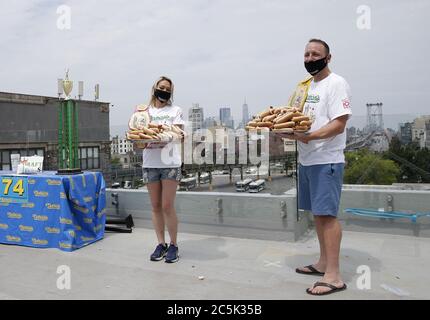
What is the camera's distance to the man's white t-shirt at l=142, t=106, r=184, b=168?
125 inches

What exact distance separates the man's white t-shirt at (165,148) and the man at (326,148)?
1104 millimetres

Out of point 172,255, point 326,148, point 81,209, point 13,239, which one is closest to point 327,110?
point 326,148

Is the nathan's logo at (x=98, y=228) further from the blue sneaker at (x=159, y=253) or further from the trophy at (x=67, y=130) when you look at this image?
the blue sneaker at (x=159, y=253)

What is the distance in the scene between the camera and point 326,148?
253 cm

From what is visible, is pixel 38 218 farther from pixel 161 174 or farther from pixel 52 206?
pixel 161 174

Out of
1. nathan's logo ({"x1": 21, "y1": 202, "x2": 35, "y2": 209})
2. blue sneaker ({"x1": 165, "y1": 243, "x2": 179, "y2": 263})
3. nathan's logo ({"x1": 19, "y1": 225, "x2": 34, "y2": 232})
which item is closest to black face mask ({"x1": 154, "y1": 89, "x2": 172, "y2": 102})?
blue sneaker ({"x1": 165, "y1": 243, "x2": 179, "y2": 263})

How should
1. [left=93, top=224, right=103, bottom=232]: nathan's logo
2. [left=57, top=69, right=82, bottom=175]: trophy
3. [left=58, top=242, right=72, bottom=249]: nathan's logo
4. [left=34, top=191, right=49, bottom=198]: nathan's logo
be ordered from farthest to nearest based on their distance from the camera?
1. [left=57, top=69, right=82, bottom=175]: trophy
2. [left=93, top=224, right=103, bottom=232]: nathan's logo
3. [left=34, top=191, right=49, bottom=198]: nathan's logo
4. [left=58, top=242, right=72, bottom=249]: nathan's logo

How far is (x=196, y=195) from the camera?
4.27m

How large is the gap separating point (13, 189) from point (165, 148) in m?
1.80

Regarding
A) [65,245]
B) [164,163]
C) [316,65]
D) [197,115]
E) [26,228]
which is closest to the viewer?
[316,65]

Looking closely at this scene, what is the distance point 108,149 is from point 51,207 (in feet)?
116

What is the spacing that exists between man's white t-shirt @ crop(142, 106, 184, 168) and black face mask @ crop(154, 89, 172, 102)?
0.08 metres

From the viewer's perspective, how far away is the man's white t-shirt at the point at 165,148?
125 inches

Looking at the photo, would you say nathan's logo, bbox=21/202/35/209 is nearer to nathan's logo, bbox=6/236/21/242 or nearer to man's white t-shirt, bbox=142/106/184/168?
nathan's logo, bbox=6/236/21/242
